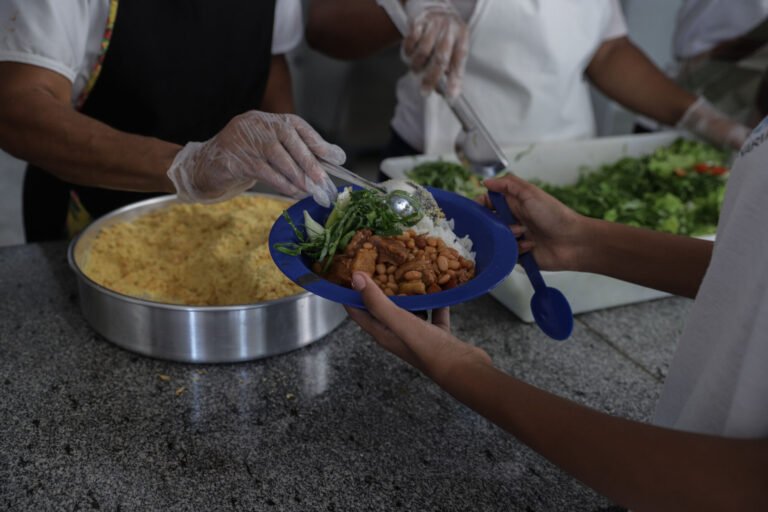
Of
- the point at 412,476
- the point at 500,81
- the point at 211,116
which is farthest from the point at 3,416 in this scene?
the point at 500,81

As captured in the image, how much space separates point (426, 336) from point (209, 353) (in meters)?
0.50

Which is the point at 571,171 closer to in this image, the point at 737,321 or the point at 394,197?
the point at 394,197

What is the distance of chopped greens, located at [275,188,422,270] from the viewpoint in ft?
3.47

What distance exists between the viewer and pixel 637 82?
223 centimetres

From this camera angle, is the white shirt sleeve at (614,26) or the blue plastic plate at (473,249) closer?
the blue plastic plate at (473,249)

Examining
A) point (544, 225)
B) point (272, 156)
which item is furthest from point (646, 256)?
point (272, 156)

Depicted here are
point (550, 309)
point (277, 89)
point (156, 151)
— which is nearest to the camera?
point (550, 309)

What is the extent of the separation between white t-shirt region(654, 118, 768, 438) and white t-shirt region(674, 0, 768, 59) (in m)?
1.95

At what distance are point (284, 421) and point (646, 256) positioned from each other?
25.1 inches

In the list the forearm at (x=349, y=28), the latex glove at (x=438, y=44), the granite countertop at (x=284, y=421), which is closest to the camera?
the granite countertop at (x=284, y=421)

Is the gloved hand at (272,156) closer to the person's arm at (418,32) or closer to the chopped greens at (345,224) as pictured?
the chopped greens at (345,224)

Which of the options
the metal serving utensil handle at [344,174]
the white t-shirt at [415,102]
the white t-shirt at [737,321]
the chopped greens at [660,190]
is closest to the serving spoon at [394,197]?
the metal serving utensil handle at [344,174]

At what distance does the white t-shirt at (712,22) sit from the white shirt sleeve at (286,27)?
1524 mm

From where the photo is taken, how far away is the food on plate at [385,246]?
0.99 metres
